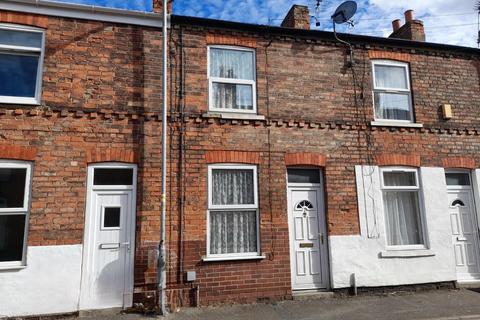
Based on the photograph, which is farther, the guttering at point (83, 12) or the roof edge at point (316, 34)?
the roof edge at point (316, 34)

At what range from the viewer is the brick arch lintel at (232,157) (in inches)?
289

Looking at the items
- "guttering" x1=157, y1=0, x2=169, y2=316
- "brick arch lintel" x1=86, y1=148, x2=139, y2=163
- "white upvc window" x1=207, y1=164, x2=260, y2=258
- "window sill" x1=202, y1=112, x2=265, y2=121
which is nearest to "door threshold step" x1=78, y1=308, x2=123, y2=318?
"guttering" x1=157, y1=0, x2=169, y2=316

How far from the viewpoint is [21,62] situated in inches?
275

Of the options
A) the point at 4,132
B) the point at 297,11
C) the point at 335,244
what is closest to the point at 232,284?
the point at 335,244

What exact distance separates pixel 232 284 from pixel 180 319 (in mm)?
1286

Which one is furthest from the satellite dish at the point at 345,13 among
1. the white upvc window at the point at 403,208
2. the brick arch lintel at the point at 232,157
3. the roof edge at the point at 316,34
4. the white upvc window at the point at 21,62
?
the white upvc window at the point at 21,62

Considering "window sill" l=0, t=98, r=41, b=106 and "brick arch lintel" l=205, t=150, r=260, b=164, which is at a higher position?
"window sill" l=0, t=98, r=41, b=106

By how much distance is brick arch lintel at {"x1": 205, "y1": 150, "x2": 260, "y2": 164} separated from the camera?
734cm

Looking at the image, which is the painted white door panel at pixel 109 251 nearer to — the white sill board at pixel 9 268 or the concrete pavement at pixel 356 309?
the concrete pavement at pixel 356 309

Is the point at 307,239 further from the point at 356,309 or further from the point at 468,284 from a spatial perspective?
the point at 468,284

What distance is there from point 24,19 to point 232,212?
5459 millimetres

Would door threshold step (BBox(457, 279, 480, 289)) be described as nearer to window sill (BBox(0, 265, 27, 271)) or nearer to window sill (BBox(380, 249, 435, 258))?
window sill (BBox(380, 249, 435, 258))

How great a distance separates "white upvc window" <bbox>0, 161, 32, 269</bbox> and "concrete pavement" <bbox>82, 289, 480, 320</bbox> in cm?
195

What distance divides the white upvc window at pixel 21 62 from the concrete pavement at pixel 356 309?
4402 millimetres
